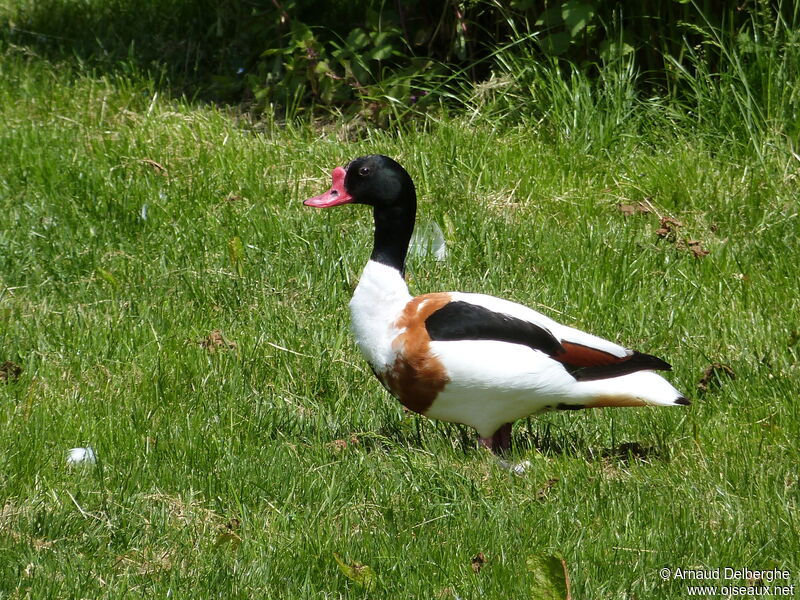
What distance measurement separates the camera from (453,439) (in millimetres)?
3885

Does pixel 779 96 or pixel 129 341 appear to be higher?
pixel 779 96

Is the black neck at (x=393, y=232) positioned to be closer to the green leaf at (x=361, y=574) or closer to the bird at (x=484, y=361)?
the bird at (x=484, y=361)

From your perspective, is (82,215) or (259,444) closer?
(259,444)

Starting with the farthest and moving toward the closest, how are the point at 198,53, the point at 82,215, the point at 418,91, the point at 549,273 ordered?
the point at 198,53 < the point at 418,91 < the point at 82,215 < the point at 549,273

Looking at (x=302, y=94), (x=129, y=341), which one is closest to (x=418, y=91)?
(x=302, y=94)

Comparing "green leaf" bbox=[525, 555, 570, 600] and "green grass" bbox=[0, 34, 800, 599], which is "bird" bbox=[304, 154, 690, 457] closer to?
"green grass" bbox=[0, 34, 800, 599]

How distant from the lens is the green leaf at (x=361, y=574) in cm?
300

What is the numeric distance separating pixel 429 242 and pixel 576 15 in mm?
1484

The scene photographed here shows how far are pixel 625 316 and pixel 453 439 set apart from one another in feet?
3.56

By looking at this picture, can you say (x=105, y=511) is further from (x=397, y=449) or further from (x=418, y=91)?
(x=418, y=91)

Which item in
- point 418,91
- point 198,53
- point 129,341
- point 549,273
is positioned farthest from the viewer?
point 198,53

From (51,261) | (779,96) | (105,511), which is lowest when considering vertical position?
(51,261)

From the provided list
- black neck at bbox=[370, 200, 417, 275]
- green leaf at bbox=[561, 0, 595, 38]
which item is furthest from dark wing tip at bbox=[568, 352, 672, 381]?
green leaf at bbox=[561, 0, 595, 38]

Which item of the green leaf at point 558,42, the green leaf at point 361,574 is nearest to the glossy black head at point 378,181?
the green leaf at point 361,574
